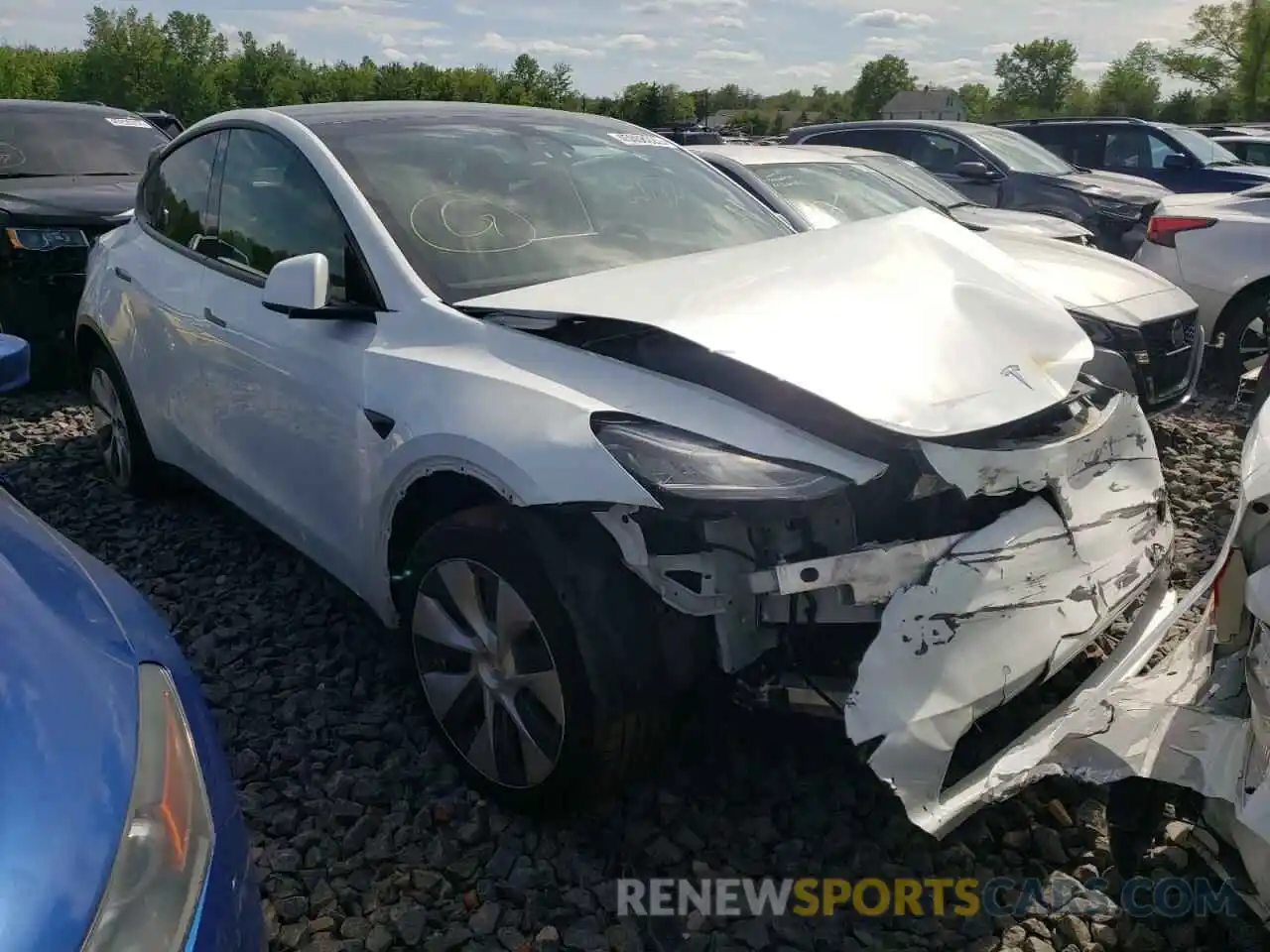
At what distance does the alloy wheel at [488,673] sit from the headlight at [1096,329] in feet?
11.8

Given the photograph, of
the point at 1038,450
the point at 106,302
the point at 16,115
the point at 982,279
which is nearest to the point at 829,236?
the point at 982,279

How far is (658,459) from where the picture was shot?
211 centimetres

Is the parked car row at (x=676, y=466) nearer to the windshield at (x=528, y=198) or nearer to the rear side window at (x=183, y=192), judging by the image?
the windshield at (x=528, y=198)

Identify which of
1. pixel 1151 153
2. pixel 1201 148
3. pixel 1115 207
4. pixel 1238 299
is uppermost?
pixel 1201 148

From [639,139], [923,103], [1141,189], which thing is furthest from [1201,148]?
[923,103]

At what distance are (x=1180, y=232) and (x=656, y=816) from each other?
5.96 meters

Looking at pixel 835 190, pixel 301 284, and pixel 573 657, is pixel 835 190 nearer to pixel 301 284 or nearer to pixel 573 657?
pixel 301 284

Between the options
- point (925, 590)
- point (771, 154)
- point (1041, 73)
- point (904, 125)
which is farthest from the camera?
point (1041, 73)

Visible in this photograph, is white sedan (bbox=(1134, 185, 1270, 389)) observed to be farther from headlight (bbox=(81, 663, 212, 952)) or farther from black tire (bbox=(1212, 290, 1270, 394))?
headlight (bbox=(81, 663, 212, 952))

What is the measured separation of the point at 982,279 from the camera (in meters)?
2.82

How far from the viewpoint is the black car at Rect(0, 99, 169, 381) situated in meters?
6.02

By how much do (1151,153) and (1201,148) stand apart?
0.59 metres

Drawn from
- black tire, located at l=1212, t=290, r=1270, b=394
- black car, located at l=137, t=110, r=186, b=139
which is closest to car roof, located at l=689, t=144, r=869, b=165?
black tire, located at l=1212, t=290, r=1270, b=394

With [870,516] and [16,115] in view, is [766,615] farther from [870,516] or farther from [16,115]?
[16,115]
